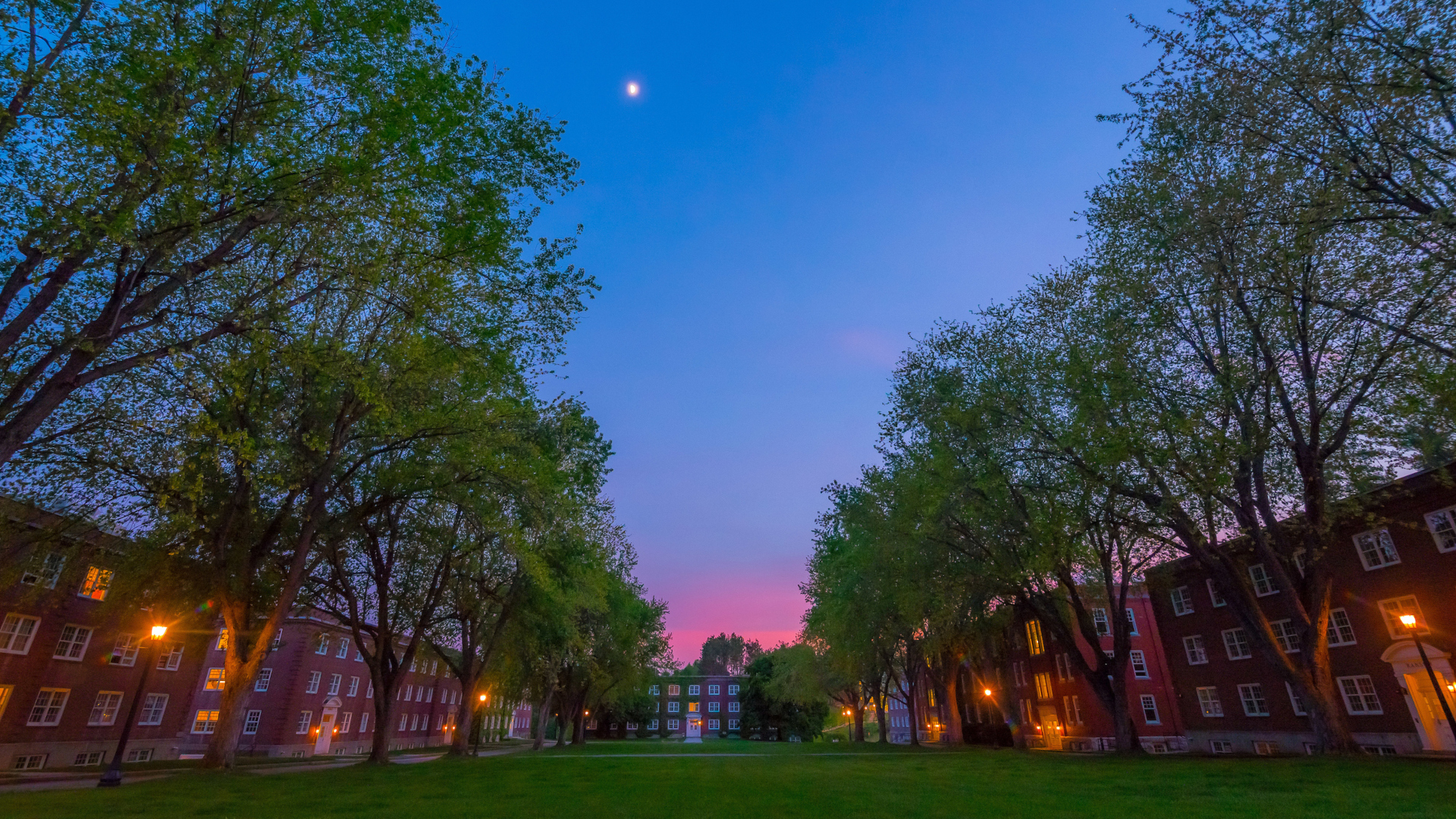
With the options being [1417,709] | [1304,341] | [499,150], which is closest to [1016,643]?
[1417,709]

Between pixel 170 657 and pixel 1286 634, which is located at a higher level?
pixel 1286 634

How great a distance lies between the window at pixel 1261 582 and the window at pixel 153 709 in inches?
2289

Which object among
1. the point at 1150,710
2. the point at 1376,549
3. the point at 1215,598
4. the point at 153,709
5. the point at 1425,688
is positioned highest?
the point at 1376,549

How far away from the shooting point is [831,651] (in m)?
47.0

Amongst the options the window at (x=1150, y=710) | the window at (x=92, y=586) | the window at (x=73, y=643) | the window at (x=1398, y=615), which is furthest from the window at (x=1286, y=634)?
the window at (x=73, y=643)

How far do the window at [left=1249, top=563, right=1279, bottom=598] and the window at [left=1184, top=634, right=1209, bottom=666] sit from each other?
200 inches

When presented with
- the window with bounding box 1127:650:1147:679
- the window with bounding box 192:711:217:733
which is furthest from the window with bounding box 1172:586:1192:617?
the window with bounding box 192:711:217:733

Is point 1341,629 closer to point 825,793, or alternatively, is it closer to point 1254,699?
point 1254,699

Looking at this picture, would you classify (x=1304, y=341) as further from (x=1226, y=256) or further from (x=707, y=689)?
(x=707, y=689)

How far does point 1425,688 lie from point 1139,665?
879 inches

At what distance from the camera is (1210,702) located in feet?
116

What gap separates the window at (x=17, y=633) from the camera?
2822 centimetres

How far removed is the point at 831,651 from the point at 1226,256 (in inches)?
1465

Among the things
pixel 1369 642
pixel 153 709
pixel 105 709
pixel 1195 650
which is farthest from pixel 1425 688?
pixel 153 709
